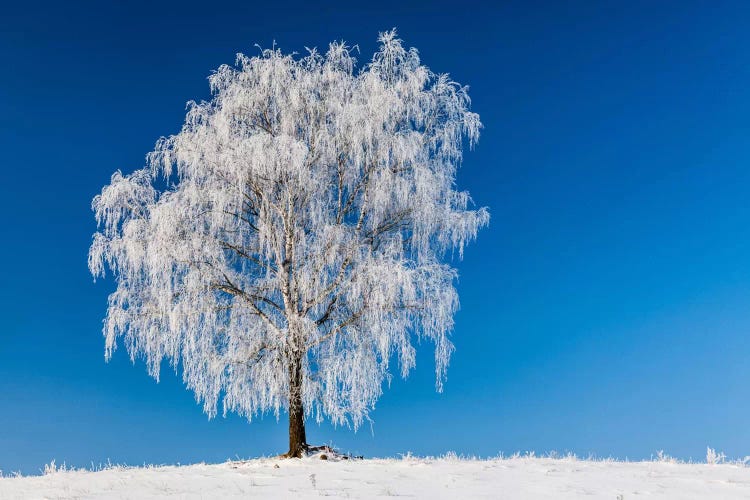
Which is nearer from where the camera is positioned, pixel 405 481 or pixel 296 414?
pixel 405 481

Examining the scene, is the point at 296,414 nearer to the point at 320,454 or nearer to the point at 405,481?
the point at 320,454

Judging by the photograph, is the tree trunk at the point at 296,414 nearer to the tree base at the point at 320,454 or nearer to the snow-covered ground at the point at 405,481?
the tree base at the point at 320,454

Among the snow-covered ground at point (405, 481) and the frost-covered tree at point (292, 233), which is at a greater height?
the frost-covered tree at point (292, 233)

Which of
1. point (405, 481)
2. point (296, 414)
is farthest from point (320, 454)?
point (405, 481)

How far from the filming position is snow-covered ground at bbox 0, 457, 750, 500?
9.59 meters

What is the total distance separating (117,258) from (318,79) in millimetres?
5681

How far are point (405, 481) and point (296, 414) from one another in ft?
14.6

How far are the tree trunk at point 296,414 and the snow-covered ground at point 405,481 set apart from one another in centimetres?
90

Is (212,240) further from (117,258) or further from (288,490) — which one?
(288,490)

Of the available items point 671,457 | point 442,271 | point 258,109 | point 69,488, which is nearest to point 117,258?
point 258,109

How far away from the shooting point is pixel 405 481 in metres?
10.6

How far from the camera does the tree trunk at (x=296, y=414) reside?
14.4 meters

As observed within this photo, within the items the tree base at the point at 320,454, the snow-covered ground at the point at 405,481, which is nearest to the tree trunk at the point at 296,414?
the tree base at the point at 320,454

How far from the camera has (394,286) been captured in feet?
44.2
